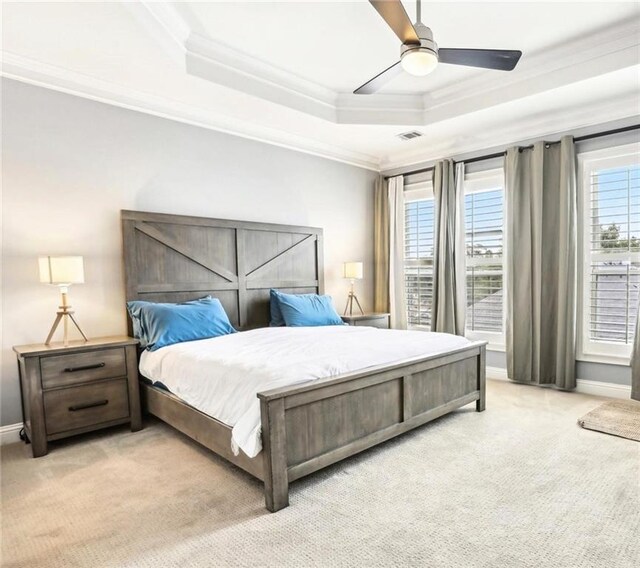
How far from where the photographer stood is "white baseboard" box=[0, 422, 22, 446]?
2973mm

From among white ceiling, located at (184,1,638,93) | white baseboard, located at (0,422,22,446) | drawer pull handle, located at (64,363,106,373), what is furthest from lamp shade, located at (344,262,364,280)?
white baseboard, located at (0,422,22,446)

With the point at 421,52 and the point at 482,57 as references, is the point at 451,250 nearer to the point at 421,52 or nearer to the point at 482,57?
the point at 482,57

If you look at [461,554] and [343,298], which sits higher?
[343,298]

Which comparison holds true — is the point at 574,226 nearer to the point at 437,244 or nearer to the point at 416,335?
the point at 437,244

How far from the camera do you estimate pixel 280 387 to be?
2117 millimetres

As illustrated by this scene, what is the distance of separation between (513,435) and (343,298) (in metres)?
2.86

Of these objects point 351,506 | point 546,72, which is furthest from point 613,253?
point 351,506

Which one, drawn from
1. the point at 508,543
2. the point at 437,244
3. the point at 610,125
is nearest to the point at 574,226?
the point at 610,125

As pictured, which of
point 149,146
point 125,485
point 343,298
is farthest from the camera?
point 343,298

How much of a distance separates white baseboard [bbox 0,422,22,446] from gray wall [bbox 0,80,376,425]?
5 cm

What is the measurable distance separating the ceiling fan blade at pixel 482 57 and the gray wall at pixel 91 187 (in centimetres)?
247

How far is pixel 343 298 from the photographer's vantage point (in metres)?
5.44

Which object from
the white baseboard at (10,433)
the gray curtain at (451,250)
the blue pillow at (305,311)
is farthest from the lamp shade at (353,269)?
the white baseboard at (10,433)

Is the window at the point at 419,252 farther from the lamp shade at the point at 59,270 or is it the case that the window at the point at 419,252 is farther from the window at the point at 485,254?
the lamp shade at the point at 59,270
